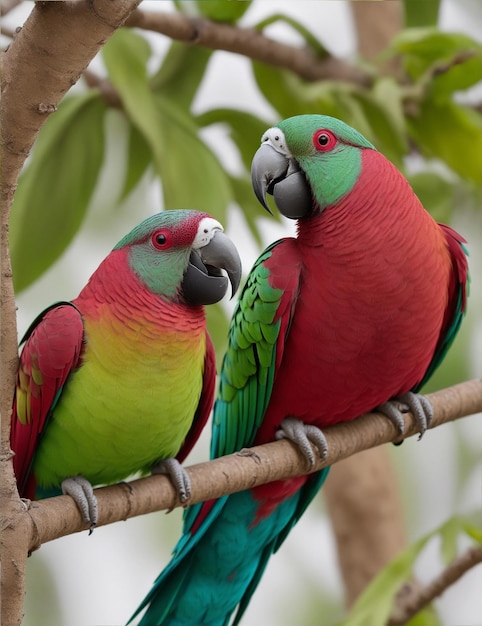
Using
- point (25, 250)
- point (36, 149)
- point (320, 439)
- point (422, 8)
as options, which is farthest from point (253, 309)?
point (422, 8)

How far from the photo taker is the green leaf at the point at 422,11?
153 centimetres

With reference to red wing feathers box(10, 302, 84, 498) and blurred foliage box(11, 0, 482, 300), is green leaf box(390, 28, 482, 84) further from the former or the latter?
red wing feathers box(10, 302, 84, 498)

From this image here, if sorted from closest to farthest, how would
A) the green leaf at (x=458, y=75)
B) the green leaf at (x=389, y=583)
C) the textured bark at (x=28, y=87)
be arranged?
the textured bark at (x=28, y=87), the green leaf at (x=389, y=583), the green leaf at (x=458, y=75)

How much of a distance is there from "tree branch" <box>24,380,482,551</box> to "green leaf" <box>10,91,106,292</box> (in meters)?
0.28

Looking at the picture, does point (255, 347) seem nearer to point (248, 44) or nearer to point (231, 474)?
point (231, 474)

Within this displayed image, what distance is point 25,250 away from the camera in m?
0.91

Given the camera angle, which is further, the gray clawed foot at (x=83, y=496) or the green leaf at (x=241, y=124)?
the green leaf at (x=241, y=124)

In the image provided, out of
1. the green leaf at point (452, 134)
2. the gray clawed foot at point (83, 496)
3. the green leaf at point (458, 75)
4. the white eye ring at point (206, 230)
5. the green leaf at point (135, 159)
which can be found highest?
the green leaf at point (458, 75)

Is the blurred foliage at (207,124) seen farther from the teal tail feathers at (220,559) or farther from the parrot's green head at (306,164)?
the teal tail feathers at (220,559)

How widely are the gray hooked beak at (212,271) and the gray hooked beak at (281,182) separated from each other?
72 mm


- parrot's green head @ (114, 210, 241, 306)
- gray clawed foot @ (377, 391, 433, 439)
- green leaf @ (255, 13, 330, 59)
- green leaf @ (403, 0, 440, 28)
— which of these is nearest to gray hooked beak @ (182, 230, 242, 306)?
parrot's green head @ (114, 210, 241, 306)

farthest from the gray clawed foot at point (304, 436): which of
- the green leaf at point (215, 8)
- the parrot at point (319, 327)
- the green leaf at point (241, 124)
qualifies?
the green leaf at point (215, 8)

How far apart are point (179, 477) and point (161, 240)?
0.21 meters

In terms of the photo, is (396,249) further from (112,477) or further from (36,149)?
(36,149)
